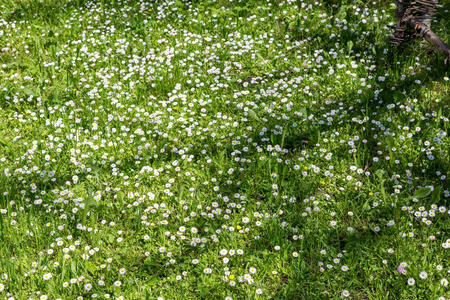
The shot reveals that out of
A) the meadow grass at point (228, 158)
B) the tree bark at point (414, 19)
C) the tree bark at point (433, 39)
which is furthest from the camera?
the tree bark at point (414, 19)

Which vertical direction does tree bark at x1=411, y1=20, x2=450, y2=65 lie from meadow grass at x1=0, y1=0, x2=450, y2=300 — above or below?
above

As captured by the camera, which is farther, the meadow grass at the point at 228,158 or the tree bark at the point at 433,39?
the tree bark at the point at 433,39

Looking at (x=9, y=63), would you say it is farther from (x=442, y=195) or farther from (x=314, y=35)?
(x=442, y=195)

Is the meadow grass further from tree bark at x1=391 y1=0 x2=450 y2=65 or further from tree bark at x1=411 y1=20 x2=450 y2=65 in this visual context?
tree bark at x1=411 y1=20 x2=450 y2=65

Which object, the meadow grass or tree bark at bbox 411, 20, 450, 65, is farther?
tree bark at bbox 411, 20, 450, 65

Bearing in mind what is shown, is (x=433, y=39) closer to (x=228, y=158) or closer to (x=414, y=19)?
(x=414, y=19)

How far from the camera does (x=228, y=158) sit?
429 cm

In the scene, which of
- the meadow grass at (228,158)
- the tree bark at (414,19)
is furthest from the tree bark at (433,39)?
the meadow grass at (228,158)

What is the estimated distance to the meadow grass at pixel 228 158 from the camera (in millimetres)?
3266

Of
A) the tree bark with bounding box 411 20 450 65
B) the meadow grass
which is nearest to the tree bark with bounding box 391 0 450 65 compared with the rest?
the tree bark with bounding box 411 20 450 65

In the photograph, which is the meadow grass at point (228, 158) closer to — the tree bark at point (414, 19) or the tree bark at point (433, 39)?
the tree bark at point (414, 19)

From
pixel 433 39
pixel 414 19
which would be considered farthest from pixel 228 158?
pixel 414 19

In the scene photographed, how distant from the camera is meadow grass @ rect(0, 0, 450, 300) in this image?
10.7ft

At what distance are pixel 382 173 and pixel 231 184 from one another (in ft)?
4.44
